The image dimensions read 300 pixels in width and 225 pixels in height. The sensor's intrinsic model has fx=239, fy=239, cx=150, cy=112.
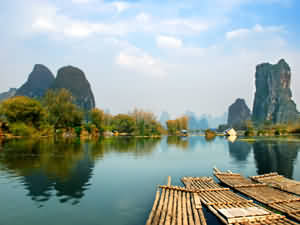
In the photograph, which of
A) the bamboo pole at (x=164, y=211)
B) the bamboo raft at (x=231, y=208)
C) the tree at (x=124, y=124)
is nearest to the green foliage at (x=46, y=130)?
the tree at (x=124, y=124)

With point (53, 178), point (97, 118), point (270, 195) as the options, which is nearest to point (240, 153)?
point (270, 195)

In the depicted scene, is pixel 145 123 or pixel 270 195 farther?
pixel 145 123

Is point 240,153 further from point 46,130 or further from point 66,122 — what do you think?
point 66,122

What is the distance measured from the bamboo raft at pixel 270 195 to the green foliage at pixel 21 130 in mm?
81924

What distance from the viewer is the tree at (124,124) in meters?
122

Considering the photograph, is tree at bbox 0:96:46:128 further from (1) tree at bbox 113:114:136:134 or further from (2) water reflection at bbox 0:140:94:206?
(2) water reflection at bbox 0:140:94:206

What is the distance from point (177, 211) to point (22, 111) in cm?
8938

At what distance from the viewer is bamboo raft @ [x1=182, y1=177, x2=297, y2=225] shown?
1137cm

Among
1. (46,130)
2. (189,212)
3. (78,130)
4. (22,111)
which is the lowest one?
(189,212)

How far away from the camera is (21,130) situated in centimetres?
8550

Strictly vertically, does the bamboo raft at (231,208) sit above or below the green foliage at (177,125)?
below

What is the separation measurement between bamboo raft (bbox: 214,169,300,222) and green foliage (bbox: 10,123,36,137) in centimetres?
8192

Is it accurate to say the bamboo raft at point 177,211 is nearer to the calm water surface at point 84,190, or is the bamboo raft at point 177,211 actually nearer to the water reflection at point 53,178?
the calm water surface at point 84,190

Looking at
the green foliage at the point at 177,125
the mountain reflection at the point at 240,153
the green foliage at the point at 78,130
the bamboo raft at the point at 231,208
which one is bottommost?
the mountain reflection at the point at 240,153
